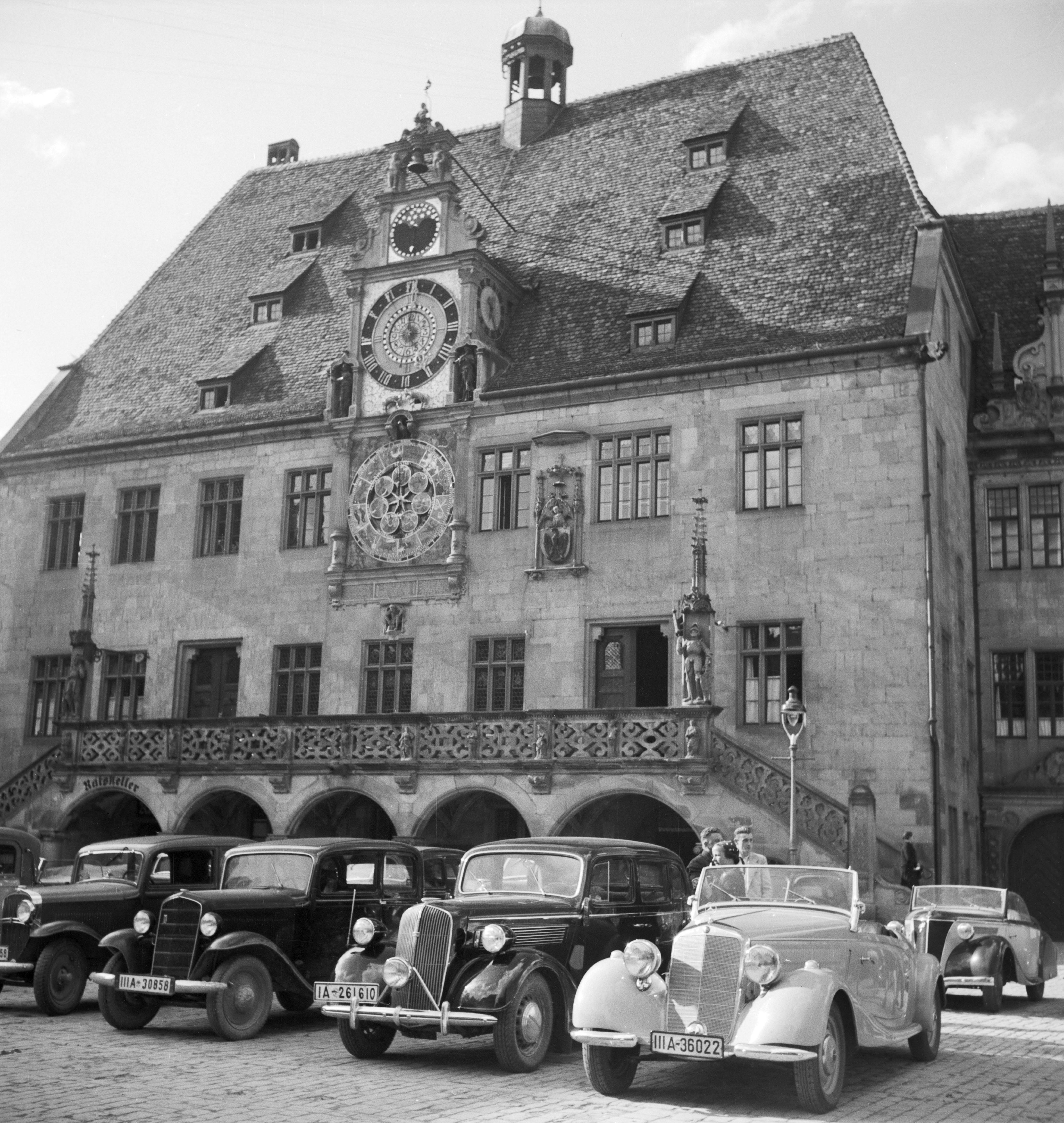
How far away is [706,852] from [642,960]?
890 centimetres

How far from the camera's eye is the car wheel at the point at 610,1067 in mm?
10086

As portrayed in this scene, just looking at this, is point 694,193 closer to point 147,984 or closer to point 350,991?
point 147,984

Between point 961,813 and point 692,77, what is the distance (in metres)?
17.5

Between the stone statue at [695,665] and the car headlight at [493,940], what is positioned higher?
the stone statue at [695,665]

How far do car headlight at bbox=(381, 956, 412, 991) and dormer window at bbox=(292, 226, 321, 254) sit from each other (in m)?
25.6

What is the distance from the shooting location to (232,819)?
28906mm

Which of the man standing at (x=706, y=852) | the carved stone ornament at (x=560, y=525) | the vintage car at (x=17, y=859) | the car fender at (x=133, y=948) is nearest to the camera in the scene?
the car fender at (x=133, y=948)

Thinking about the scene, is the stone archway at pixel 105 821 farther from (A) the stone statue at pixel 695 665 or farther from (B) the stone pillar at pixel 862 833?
(B) the stone pillar at pixel 862 833

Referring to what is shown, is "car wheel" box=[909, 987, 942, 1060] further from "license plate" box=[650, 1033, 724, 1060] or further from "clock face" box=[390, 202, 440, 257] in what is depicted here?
"clock face" box=[390, 202, 440, 257]

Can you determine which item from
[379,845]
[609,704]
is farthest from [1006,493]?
[379,845]

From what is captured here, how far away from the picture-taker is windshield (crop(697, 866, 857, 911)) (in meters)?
11.2

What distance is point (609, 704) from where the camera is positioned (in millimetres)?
25641

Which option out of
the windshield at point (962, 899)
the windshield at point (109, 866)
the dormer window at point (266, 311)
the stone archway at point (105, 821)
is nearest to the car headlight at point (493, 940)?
the windshield at point (109, 866)

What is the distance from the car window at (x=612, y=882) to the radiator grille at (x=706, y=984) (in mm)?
2517
